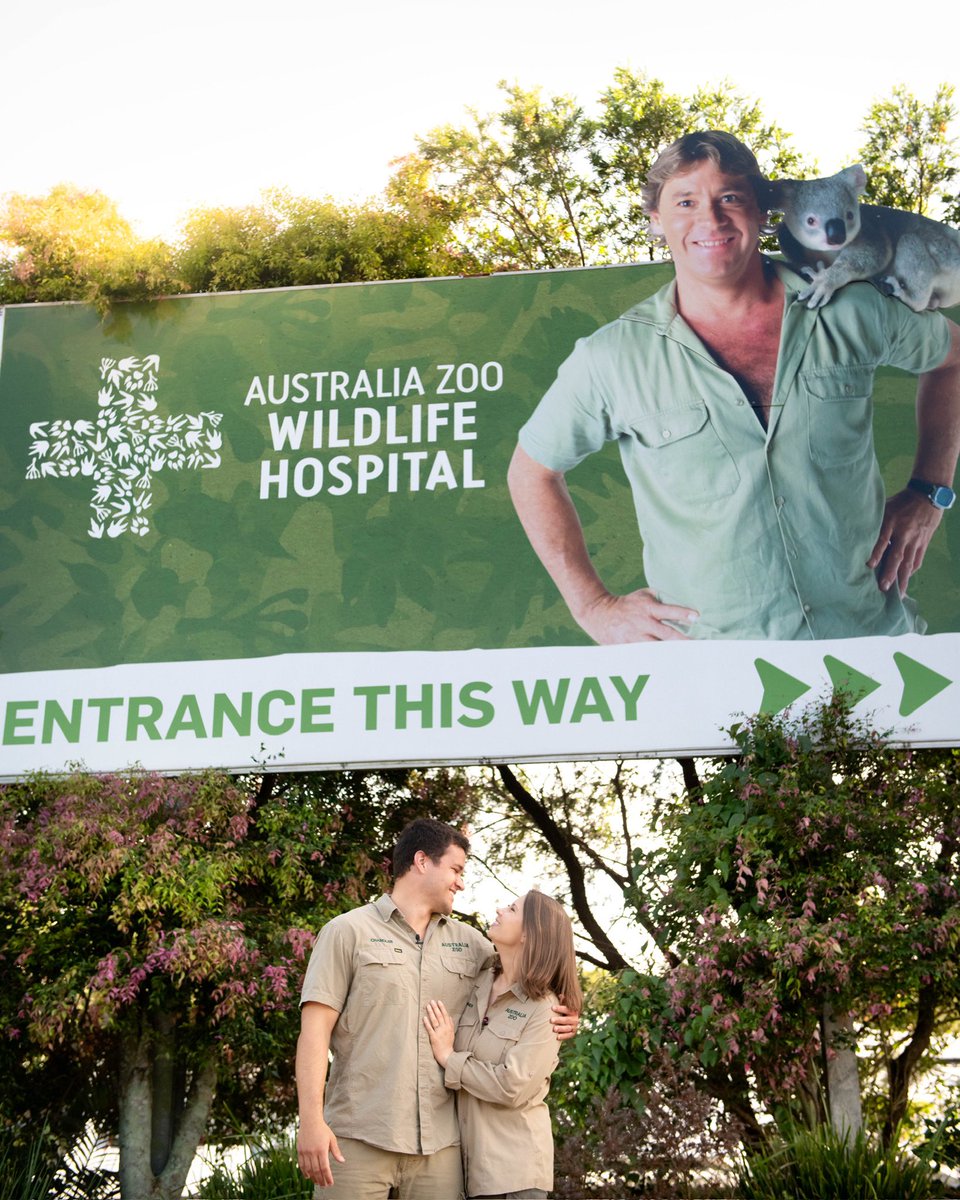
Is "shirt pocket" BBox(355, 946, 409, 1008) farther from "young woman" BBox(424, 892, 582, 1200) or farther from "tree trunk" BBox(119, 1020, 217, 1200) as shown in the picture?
"tree trunk" BBox(119, 1020, 217, 1200)

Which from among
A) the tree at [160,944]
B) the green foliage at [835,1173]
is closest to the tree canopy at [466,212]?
the tree at [160,944]

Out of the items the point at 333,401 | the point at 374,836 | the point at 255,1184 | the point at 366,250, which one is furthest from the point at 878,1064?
the point at 366,250

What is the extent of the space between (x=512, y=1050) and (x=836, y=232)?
7.84 metres

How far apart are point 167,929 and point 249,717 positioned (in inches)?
66.5

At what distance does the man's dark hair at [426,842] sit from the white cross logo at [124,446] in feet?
21.7

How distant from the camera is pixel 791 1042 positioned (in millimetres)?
8336

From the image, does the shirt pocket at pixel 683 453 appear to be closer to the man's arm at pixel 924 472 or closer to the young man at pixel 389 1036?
the man's arm at pixel 924 472

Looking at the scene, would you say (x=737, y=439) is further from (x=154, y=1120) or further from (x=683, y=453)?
(x=154, y=1120)

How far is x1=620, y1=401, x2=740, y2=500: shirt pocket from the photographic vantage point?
398 inches

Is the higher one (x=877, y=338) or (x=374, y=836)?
(x=877, y=338)

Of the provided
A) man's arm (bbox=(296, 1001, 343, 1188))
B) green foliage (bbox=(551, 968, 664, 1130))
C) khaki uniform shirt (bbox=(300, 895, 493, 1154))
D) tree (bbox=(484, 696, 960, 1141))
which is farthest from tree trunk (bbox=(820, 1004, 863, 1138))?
man's arm (bbox=(296, 1001, 343, 1188))

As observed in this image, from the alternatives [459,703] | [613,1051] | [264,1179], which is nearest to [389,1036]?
[613,1051]

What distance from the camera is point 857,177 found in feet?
35.3

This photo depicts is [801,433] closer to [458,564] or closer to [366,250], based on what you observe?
[458,564]
